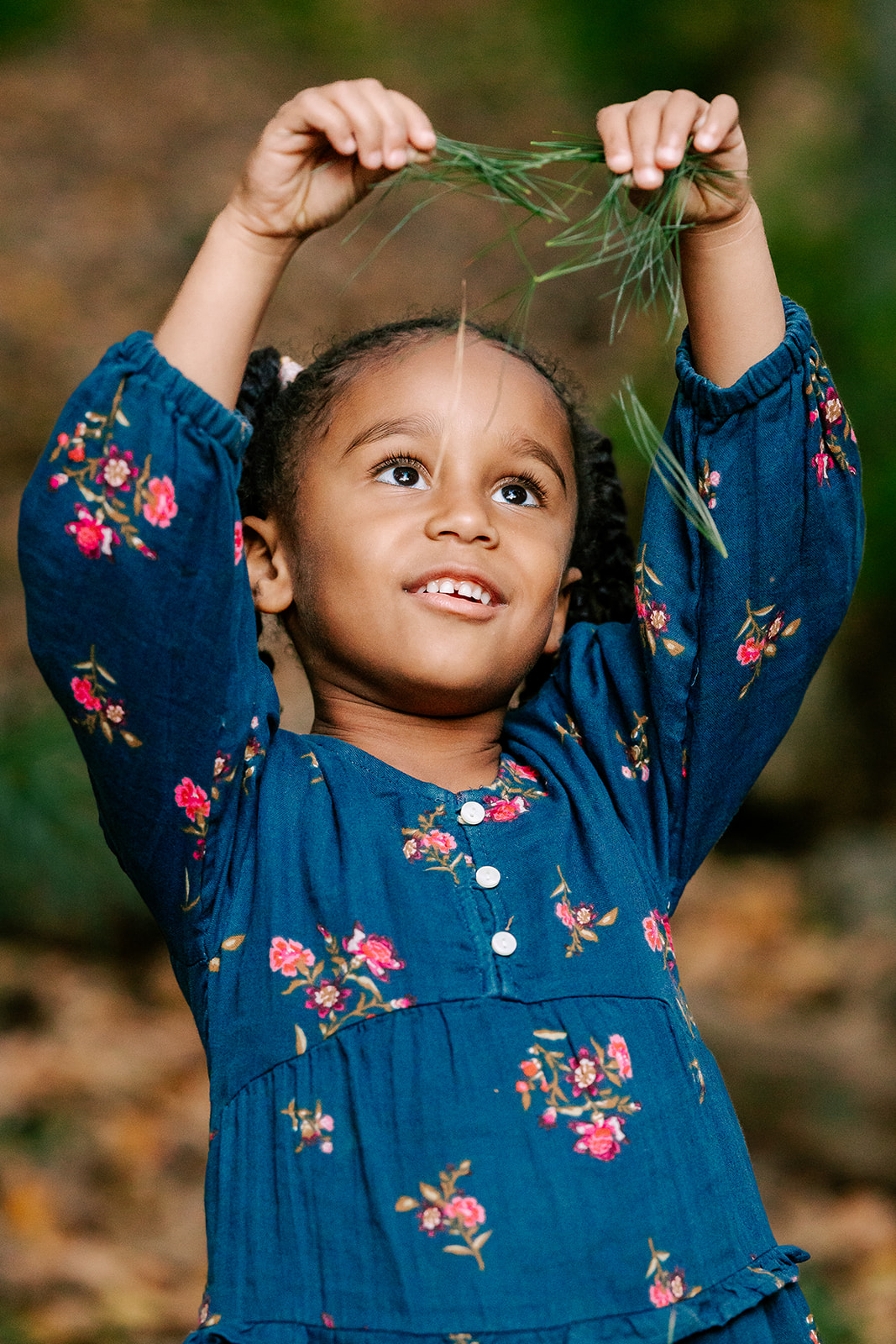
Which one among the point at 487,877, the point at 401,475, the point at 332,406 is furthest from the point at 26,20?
the point at 487,877

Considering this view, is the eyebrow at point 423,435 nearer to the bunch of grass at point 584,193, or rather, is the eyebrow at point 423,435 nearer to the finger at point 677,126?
the bunch of grass at point 584,193

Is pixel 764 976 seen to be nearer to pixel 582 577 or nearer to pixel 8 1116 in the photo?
pixel 8 1116

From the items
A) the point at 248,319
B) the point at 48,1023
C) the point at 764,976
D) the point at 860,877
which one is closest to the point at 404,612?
the point at 248,319

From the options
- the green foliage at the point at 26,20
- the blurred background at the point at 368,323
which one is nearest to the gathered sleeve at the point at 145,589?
the blurred background at the point at 368,323

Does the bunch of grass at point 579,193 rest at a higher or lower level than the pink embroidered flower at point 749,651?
higher

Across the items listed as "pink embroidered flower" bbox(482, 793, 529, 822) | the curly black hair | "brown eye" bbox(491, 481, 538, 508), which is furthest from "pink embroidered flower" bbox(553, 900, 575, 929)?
the curly black hair

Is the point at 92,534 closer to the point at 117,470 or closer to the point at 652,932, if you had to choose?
the point at 117,470

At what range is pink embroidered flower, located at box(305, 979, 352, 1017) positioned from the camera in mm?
1157

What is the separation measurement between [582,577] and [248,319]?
0.69m

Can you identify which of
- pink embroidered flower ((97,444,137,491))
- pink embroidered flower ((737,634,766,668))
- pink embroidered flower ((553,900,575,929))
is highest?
pink embroidered flower ((97,444,137,491))

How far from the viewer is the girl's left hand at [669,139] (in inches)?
44.5

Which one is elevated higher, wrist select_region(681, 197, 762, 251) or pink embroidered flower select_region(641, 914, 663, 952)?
wrist select_region(681, 197, 762, 251)

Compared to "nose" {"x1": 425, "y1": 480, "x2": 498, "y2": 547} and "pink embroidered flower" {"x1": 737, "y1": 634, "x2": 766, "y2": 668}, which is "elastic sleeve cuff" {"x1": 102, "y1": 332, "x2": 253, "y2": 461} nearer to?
"nose" {"x1": 425, "y1": 480, "x2": 498, "y2": 547}

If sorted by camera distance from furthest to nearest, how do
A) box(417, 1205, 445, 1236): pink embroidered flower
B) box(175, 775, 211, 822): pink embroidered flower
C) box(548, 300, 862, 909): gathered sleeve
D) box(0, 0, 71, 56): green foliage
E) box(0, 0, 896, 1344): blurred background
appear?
box(0, 0, 71, 56): green foliage < box(0, 0, 896, 1344): blurred background < box(548, 300, 862, 909): gathered sleeve < box(175, 775, 211, 822): pink embroidered flower < box(417, 1205, 445, 1236): pink embroidered flower
